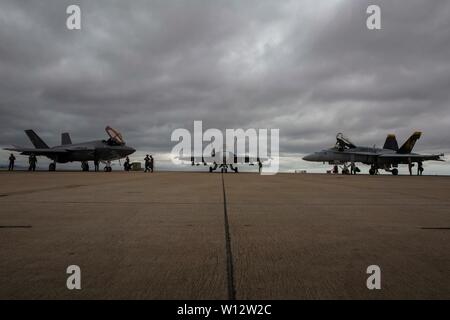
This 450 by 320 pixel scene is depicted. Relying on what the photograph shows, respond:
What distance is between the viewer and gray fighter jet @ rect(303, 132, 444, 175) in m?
36.5

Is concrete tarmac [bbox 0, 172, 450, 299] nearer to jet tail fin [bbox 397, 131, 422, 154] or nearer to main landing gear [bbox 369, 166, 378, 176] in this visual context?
main landing gear [bbox 369, 166, 378, 176]

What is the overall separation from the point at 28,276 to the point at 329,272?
2245 mm

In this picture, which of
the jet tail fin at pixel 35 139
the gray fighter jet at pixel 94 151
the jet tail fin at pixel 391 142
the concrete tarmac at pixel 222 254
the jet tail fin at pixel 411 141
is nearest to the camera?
the concrete tarmac at pixel 222 254

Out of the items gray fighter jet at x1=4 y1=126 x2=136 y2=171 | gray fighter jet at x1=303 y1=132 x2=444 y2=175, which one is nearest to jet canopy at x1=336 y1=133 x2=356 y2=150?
gray fighter jet at x1=303 y1=132 x2=444 y2=175

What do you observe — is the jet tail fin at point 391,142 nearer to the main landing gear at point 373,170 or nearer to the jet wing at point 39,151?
the main landing gear at point 373,170

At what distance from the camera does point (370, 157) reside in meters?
36.9

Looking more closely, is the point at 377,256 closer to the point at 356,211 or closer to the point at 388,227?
the point at 388,227

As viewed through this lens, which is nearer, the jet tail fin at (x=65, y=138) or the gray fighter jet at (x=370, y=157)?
the gray fighter jet at (x=370, y=157)

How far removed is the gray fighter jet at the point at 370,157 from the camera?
36.5 m

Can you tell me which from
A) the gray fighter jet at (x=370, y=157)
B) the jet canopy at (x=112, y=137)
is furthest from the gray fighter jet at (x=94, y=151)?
the gray fighter jet at (x=370, y=157)

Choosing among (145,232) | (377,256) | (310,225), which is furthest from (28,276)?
(310,225)

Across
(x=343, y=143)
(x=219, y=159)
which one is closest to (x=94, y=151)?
(x=219, y=159)

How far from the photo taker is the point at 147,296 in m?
2.13

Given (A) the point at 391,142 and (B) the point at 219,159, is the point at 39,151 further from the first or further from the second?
(A) the point at 391,142
